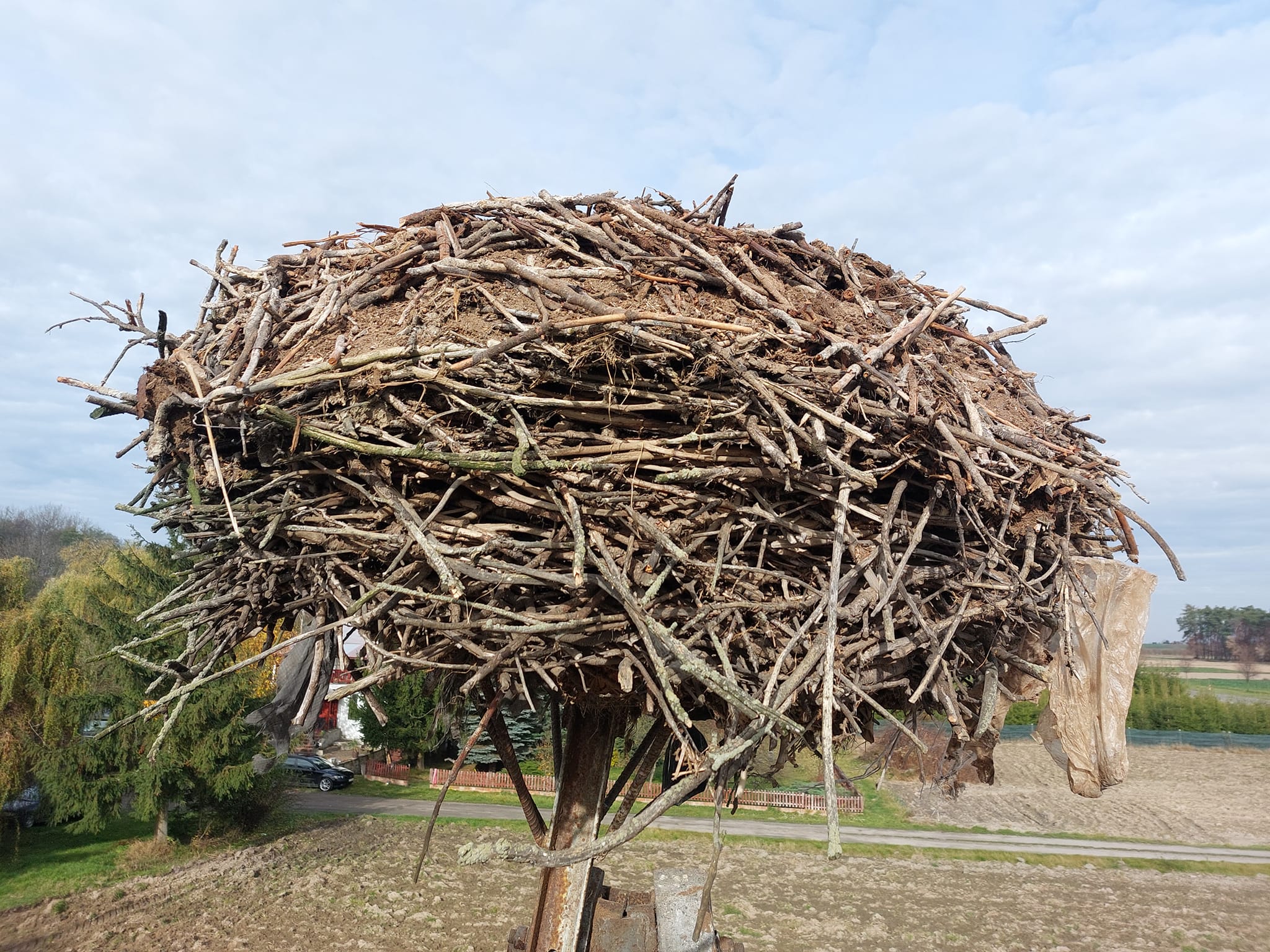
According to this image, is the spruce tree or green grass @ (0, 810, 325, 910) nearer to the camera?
green grass @ (0, 810, 325, 910)

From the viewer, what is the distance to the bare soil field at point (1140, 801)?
70.2 ft

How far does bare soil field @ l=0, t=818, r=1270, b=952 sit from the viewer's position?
1195 centimetres

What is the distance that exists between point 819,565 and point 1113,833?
23.9 metres

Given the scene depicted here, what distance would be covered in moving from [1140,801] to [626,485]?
26.6m

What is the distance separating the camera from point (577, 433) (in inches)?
111

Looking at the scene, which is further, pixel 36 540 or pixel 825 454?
pixel 36 540

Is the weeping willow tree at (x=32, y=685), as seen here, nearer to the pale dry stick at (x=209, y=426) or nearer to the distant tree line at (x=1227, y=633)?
the pale dry stick at (x=209, y=426)

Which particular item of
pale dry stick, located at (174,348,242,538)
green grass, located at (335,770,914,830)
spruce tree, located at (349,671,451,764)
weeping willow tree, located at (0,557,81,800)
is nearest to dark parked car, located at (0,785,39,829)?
weeping willow tree, located at (0,557,81,800)

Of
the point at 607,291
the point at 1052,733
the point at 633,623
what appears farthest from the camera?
the point at 1052,733

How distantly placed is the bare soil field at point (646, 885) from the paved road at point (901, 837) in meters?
1.56

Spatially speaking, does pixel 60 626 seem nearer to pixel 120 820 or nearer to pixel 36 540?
pixel 120 820

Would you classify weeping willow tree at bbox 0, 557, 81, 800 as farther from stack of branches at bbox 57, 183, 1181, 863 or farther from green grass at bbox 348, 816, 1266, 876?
stack of branches at bbox 57, 183, 1181, 863

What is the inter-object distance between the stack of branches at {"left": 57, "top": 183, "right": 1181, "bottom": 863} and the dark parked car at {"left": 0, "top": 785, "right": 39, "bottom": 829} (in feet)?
59.0

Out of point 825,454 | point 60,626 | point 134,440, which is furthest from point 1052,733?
point 60,626
